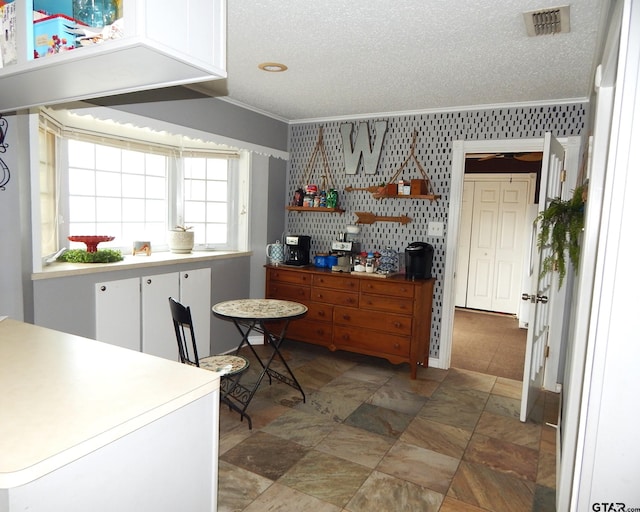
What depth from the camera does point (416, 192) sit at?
158 inches

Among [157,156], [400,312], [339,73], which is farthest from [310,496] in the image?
[157,156]

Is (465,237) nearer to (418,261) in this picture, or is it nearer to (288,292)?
(418,261)

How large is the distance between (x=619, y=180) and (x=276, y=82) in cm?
265

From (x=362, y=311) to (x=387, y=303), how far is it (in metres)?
0.26

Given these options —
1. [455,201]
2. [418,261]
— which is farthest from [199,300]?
[455,201]

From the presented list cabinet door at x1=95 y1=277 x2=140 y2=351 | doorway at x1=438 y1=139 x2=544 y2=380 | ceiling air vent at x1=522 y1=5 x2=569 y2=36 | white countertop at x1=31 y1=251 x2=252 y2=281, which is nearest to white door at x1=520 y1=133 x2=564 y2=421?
doorway at x1=438 y1=139 x2=544 y2=380

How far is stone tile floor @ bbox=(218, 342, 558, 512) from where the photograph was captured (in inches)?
88.6

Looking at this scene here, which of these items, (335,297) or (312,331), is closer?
(335,297)

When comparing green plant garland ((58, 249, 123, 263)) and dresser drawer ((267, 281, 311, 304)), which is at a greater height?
green plant garland ((58, 249, 123, 263))

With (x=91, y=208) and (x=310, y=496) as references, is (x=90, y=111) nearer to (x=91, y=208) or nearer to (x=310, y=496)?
(x=91, y=208)

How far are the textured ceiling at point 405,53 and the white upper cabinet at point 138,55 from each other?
37.8 inches

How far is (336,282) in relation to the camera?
4.13 m

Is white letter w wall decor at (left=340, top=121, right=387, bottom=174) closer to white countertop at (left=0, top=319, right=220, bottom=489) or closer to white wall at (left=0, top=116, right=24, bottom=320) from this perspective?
white wall at (left=0, top=116, right=24, bottom=320)

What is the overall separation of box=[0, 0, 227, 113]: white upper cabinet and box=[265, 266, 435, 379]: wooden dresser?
2813mm
